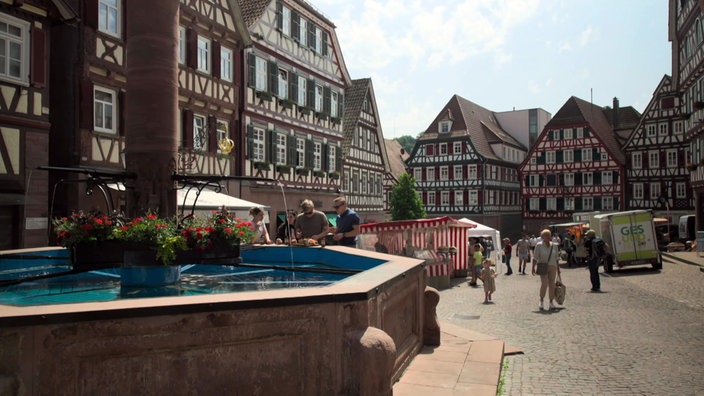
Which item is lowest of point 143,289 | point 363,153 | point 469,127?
point 143,289

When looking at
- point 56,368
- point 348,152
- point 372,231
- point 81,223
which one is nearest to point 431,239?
point 372,231

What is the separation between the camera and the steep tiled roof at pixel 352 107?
39.3m

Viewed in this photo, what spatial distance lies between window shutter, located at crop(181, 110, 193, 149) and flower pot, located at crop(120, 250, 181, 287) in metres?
15.5

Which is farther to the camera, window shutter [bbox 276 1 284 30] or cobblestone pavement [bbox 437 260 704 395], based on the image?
window shutter [bbox 276 1 284 30]

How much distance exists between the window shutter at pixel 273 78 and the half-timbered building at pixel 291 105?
0.04m

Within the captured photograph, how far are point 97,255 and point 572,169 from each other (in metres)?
55.3

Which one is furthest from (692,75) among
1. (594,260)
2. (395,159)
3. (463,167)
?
(395,159)

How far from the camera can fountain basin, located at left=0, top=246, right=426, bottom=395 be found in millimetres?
3729

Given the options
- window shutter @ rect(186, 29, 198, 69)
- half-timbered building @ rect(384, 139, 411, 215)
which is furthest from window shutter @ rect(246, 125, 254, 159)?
half-timbered building @ rect(384, 139, 411, 215)

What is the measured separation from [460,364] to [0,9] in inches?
537

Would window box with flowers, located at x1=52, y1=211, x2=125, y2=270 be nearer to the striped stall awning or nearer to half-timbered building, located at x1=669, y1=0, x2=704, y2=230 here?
the striped stall awning

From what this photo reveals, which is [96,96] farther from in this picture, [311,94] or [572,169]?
A: [572,169]

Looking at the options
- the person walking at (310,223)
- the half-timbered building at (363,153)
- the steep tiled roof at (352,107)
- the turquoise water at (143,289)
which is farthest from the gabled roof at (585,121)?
the turquoise water at (143,289)

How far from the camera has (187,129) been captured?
70.3 feet
